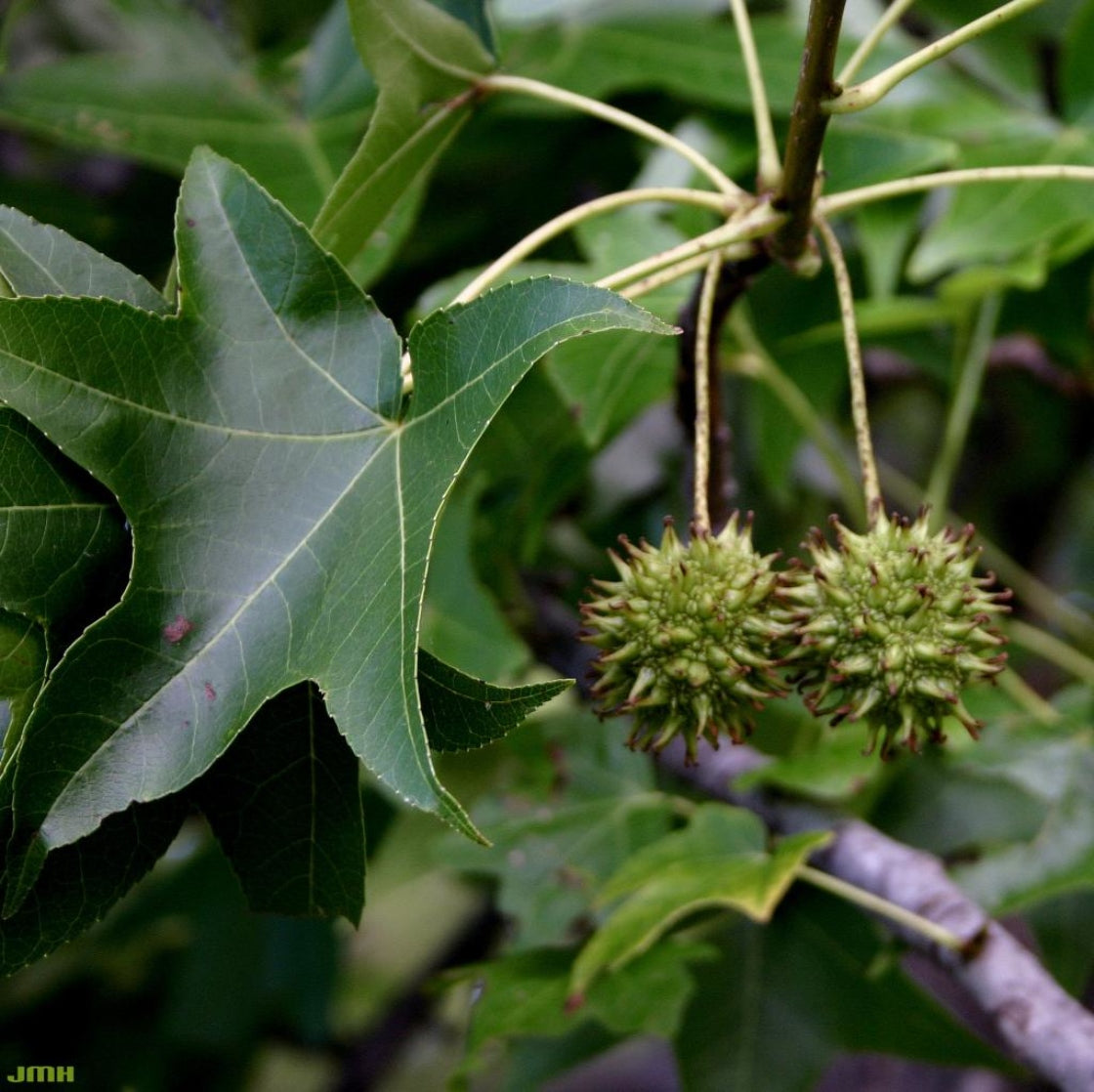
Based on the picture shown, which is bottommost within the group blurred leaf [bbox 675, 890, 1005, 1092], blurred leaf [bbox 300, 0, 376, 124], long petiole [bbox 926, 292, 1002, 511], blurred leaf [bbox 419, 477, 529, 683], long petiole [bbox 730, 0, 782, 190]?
blurred leaf [bbox 675, 890, 1005, 1092]

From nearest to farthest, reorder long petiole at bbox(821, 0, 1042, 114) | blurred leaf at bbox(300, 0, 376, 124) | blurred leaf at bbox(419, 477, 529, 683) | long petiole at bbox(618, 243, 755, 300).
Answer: long petiole at bbox(821, 0, 1042, 114)
long petiole at bbox(618, 243, 755, 300)
blurred leaf at bbox(419, 477, 529, 683)
blurred leaf at bbox(300, 0, 376, 124)

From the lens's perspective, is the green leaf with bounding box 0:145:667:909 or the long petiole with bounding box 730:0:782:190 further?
the long petiole with bounding box 730:0:782:190

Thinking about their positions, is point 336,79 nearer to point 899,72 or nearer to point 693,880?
point 899,72

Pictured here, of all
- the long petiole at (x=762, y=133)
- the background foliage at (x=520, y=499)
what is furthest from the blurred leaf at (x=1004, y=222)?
the long petiole at (x=762, y=133)

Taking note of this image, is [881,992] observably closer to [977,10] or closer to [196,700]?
[196,700]

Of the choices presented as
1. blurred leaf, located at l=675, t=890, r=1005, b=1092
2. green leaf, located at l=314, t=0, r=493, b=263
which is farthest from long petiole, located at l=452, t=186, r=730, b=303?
blurred leaf, located at l=675, t=890, r=1005, b=1092

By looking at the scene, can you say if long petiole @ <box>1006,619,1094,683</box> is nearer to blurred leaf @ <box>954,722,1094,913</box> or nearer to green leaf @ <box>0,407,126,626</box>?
blurred leaf @ <box>954,722,1094,913</box>

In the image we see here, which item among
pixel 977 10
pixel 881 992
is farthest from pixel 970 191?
pixel 881 992
